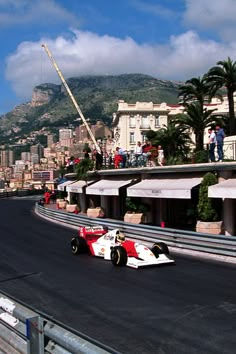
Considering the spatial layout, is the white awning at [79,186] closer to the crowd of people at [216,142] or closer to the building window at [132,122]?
the crowd of people at [216,142]

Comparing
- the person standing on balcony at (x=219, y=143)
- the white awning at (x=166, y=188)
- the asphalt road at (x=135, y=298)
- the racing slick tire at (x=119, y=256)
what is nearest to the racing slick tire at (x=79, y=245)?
the asphalt road at (x=135, y=298)

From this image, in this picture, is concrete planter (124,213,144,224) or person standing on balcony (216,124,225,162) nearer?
person standing on balcony (216,124,225,162)

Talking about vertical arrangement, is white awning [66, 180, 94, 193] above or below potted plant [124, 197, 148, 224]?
above

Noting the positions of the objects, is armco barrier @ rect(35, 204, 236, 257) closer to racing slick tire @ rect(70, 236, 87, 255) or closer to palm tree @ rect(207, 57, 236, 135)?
racing slick tire @ rect(70, 236, 87, 255)

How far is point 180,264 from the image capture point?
1550 centimetres

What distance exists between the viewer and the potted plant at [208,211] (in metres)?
20.0

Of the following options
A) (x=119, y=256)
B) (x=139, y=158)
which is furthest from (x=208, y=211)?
(x=139, y=158)

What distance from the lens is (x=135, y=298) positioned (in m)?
11.1

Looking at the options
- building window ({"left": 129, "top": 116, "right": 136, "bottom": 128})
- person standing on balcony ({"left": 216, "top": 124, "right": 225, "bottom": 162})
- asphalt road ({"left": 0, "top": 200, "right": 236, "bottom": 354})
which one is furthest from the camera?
building window ({"left": 129, "top": 116, "right": 136, "bottom": 128})

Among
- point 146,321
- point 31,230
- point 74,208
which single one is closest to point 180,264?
point 146,321

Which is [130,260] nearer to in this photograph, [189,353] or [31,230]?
[189,353]

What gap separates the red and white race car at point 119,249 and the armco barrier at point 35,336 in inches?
320

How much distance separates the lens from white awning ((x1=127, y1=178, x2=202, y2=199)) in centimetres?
2089

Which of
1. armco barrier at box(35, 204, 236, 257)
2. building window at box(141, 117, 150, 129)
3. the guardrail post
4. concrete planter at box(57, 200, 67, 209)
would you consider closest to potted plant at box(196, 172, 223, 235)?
armco barrier at box(35, 204, 236, 257)
